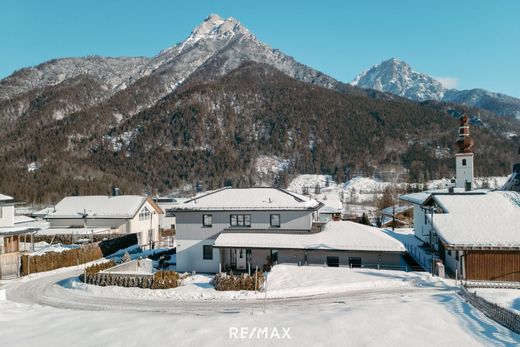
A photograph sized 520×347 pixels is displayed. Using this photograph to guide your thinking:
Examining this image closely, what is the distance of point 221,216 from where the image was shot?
34.6 metres

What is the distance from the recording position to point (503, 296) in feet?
79.0

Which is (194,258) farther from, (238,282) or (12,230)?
(12,230)

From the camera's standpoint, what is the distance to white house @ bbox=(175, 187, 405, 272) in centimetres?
3172

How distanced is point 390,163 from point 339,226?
17082 centimetres

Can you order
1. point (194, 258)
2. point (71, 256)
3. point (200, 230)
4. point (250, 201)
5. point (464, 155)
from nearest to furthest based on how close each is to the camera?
point (194, 258) → point (200, 230) → point (250, 201) → point (71, 256) → point (464, 155)

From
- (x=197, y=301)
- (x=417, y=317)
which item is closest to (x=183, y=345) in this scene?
(x=417, y=317)

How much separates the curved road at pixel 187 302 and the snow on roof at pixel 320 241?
17.4 feet

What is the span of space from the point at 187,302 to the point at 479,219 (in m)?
22.8

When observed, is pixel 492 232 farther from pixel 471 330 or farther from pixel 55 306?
pixel 55 306

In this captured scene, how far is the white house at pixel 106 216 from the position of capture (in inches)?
2016

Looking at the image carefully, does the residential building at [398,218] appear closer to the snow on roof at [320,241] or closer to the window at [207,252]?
the snow on roof at [320,241]

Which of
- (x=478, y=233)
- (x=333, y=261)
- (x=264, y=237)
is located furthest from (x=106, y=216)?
(x=478, y=233)

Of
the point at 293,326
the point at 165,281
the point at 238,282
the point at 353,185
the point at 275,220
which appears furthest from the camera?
the point at 353,185

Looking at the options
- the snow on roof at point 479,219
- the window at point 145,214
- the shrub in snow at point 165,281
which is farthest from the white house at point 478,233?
the window at point 145,214
